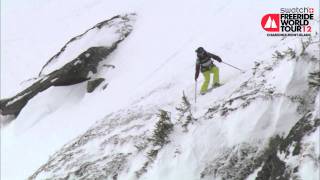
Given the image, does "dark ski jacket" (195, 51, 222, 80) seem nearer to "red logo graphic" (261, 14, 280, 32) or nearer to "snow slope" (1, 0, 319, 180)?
"snow slope" (1, 0, 319, 180)

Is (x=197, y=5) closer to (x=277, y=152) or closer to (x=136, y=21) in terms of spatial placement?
(x=136, y=21)

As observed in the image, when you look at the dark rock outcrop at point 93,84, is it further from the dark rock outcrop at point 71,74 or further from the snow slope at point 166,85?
the dark rock outcrop at point 71,74

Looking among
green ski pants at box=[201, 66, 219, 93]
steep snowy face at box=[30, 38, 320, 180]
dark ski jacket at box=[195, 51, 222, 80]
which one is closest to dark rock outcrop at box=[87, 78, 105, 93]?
steep snowy face at box=[30, 38, 320, 180]

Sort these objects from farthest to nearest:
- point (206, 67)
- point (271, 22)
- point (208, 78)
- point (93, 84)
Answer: point (93, 84)
point (271, 22)
point (208, 78)
point (206, 67)

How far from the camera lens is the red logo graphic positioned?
15.4m

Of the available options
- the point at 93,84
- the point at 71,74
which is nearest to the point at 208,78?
the point at 93,84

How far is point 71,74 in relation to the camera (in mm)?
19500

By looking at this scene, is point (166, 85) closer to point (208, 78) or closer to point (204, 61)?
point (208, 78)

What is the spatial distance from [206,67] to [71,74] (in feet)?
26.8

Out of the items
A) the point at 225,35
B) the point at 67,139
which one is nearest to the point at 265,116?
the point at 225,35

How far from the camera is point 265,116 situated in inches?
418

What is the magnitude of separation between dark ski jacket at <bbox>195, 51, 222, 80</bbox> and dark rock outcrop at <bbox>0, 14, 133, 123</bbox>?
7654mm

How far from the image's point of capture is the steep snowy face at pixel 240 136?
9.77 m

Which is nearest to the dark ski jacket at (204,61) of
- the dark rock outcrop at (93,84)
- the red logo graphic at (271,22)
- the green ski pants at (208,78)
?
the green ski pants at (208,78)
